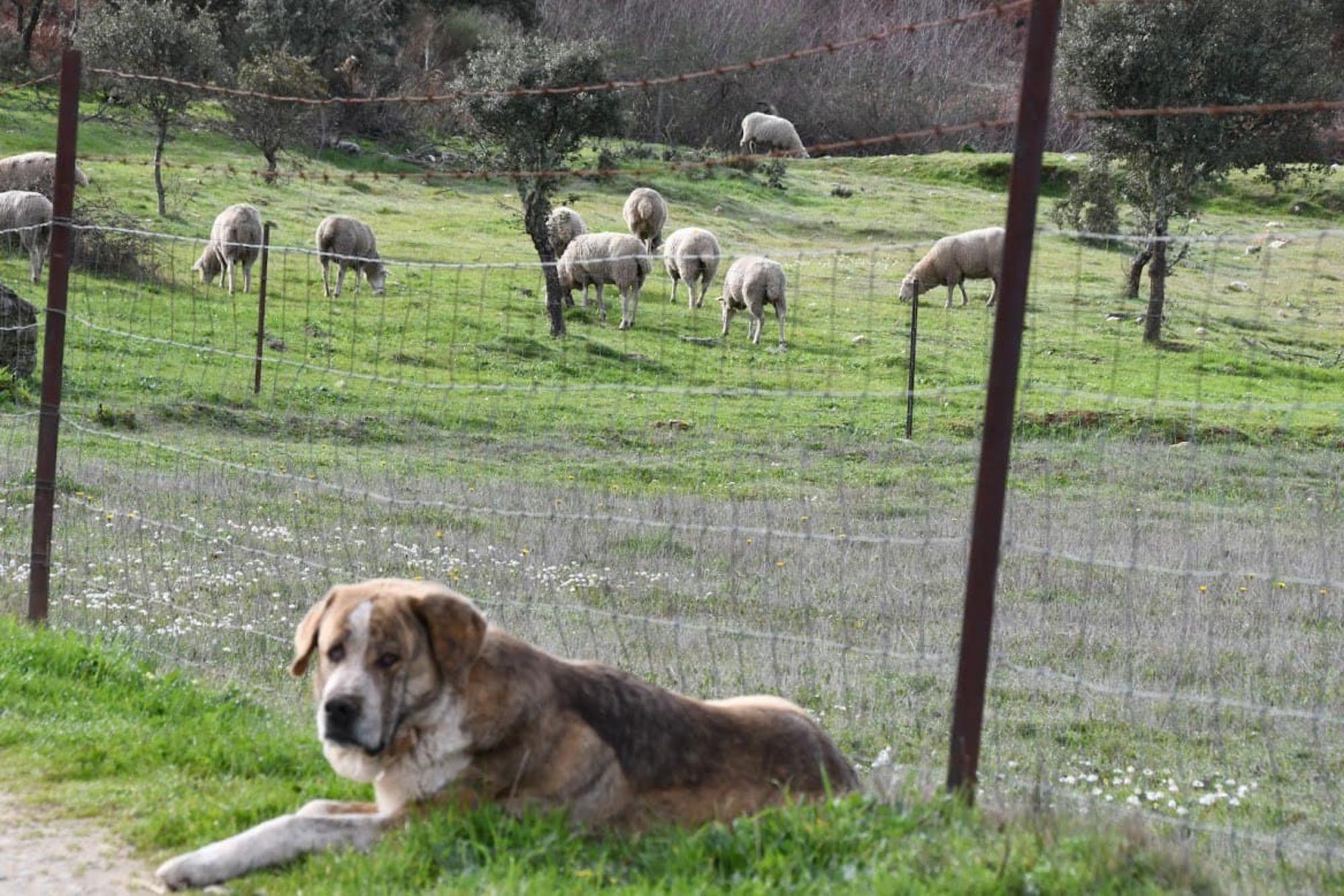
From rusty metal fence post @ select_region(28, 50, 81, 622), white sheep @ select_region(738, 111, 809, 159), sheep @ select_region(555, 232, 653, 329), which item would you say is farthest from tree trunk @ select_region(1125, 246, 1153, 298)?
white sheep @ select_region(738, 111, 809, 159)

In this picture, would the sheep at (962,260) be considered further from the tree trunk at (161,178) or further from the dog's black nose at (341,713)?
the dog's black nose at (341,713)

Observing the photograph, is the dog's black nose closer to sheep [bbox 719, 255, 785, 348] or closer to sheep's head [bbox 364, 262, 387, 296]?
sheep [bbox 719, 255, 785, 348]

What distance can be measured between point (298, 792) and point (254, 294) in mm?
24654

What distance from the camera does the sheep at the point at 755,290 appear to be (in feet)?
96.0

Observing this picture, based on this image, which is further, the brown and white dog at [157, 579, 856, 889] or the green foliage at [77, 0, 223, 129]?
the green foliage at [77, 0, 223, 129]

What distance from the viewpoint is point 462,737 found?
4781 mm

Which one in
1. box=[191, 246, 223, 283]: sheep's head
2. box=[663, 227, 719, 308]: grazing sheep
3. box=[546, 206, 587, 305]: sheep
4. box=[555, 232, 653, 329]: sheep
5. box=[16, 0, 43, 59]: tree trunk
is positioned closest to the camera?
box=[191, 246, 223, 283]: sheep's head

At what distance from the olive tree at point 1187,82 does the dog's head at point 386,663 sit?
33.1 m

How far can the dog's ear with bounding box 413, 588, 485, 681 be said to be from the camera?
474 cm

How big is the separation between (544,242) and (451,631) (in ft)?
91.0

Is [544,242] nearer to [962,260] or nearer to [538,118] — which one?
[538,118]

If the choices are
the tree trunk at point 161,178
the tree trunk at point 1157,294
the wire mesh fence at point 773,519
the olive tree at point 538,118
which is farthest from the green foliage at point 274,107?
the tree trunk at point 1157,294

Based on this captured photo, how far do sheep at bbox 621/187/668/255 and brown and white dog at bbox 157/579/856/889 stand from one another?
34.3 meters

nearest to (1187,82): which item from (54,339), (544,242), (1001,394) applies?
(544,242)
